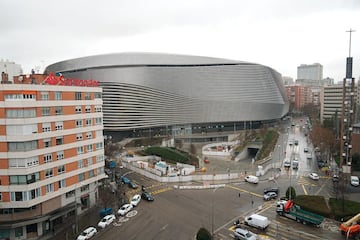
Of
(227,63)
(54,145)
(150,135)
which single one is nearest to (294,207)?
(54,145)

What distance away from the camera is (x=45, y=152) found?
91.6ft

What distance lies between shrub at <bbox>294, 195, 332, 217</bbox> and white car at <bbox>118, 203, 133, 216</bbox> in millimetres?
18940

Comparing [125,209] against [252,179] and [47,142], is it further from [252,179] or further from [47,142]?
[252,179]

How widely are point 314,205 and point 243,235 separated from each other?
10.7 m

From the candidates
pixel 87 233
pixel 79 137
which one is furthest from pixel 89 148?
pixel 87 233

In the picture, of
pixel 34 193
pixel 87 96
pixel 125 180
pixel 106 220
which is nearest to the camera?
pixel 34 193

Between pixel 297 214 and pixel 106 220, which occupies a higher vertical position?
pixel 297 214

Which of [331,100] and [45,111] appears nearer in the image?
[45,111]

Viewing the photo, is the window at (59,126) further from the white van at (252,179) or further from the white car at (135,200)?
the white van at (252,179)

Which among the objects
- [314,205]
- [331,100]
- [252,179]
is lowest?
[252,179]

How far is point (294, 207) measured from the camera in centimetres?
2950

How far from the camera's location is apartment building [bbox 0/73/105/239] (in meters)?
25.9

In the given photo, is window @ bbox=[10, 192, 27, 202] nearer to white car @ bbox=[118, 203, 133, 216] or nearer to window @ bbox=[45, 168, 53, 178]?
window @ bbox=[45, 168, 53, 178]

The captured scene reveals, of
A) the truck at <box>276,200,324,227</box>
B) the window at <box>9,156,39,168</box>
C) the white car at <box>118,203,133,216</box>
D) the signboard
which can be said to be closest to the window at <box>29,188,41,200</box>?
the window at <box>9,156,39,168</box>
